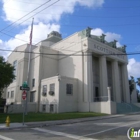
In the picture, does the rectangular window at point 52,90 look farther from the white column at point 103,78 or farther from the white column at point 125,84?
the white column at point 125,84

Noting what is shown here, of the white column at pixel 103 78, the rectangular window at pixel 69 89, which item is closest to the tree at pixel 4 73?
the rectangular window at pixel 69 89

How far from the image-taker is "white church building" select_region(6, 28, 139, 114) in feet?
88.0

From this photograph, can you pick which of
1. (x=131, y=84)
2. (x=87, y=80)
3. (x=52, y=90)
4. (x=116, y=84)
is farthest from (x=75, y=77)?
(x=131, y=84)

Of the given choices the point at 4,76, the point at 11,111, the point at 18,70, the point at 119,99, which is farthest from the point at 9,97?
the point at 119,99

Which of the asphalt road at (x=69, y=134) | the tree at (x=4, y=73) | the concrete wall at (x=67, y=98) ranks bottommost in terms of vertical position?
the asphalt road at (x=69, y=134)

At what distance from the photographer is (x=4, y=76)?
2133 cm

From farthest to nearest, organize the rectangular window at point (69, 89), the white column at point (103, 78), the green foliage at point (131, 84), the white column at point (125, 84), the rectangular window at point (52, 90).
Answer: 1. the green foliage at point (131, 84)
2. the white column at point (125, 84)
3. the white column at point (103, 78)
4. the rectangular window at point (69, 89)
5. the rectangular window at point (52, 90)

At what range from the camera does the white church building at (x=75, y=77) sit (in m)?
26.8

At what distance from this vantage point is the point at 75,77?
30312 millimetres

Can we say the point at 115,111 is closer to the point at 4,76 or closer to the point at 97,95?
the point at 97,95

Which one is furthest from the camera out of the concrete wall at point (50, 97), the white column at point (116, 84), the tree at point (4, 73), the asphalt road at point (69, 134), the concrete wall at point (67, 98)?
the white column at point (116, 84)

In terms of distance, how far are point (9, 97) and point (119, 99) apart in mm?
23042

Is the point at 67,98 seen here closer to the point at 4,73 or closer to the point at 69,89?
the point at 69,89

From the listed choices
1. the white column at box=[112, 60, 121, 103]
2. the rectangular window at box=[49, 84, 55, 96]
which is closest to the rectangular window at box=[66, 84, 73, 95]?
the rectangular window at box=[49, 84, 55, 96]
